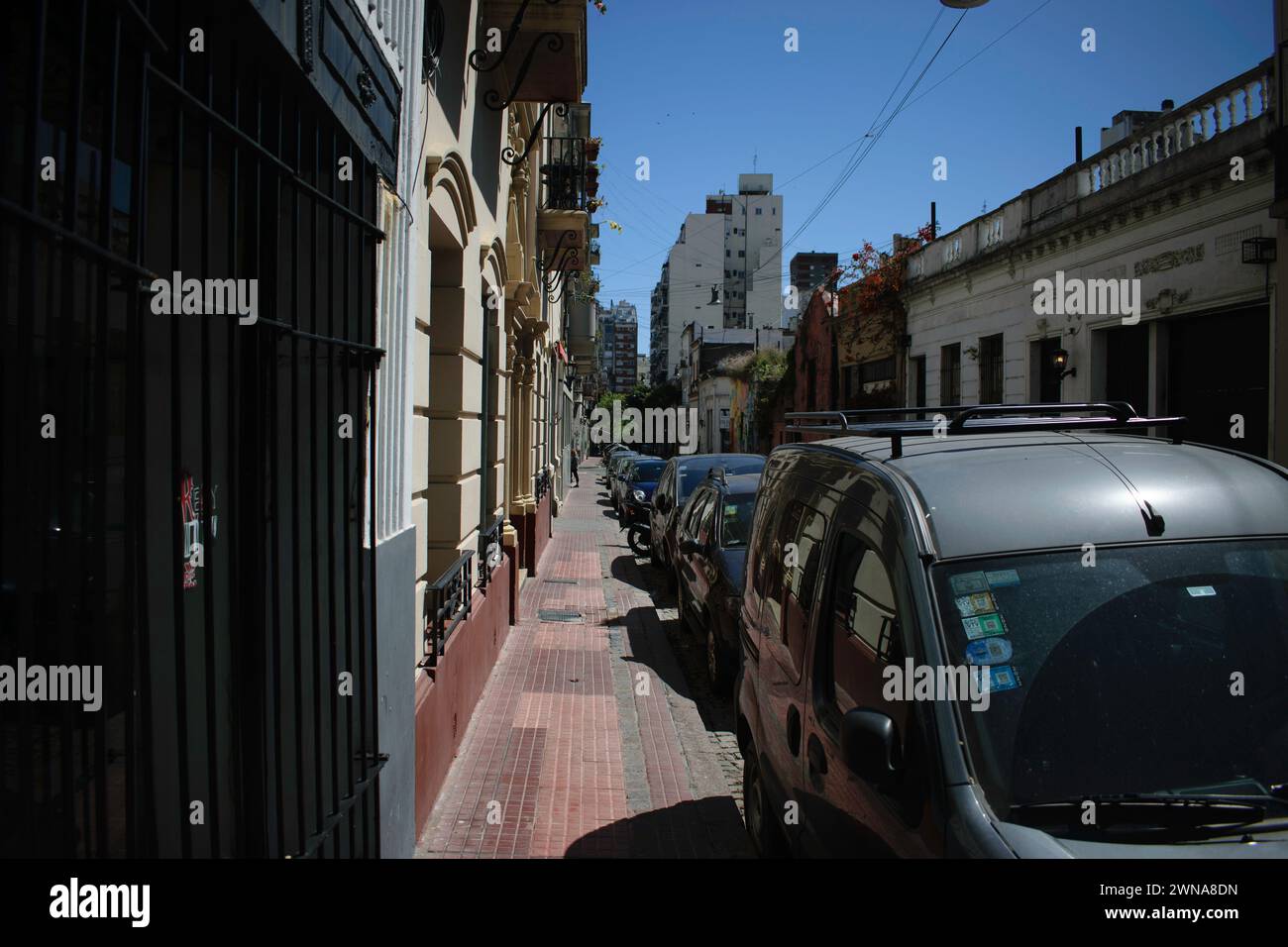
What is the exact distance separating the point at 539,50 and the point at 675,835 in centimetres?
627

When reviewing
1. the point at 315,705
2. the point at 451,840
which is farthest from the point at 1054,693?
the point at 451,840

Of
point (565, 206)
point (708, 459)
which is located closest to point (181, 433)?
point (708, 459)

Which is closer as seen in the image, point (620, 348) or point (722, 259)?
point (722, 259)

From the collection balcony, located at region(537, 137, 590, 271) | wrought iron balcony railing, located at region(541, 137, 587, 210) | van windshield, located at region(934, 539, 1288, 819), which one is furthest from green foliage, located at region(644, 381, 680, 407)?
van windshield, located at region(934, 539, 1288, 819)

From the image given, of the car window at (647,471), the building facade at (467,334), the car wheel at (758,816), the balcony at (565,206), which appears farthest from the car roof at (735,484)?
the car window at (647,471)

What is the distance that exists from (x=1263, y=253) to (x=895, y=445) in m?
11.0

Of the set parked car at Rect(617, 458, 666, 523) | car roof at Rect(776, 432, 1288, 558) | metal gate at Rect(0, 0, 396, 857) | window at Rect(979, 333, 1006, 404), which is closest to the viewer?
metal gate at Rect(0, 0, 396, 857)

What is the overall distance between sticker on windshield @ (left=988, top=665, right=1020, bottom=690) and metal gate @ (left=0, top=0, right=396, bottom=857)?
79.7 inches

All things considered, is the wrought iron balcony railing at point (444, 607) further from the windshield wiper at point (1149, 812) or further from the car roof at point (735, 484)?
the car roof at point (735, 484)

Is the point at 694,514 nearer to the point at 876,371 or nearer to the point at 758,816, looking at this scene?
the point at 758,816

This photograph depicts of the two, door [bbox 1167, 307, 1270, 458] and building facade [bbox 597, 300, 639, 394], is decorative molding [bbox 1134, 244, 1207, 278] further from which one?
building facade [bbox 597, 300, 639, 394]

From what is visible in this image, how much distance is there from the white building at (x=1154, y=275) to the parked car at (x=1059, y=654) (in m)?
9.89

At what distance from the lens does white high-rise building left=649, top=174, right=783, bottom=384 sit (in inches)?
3376

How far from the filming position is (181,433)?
297 centimetres
